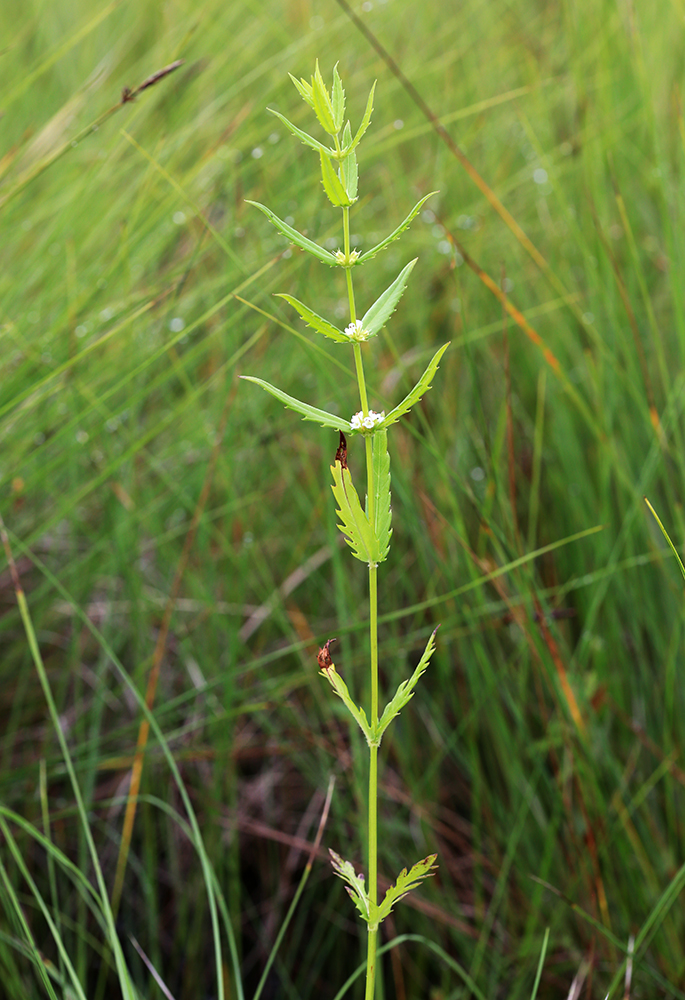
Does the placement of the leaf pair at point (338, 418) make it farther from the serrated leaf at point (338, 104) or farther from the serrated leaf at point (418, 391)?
the serrated leaf at point (338, 104)

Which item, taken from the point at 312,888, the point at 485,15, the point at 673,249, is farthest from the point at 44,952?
the point at 485,15

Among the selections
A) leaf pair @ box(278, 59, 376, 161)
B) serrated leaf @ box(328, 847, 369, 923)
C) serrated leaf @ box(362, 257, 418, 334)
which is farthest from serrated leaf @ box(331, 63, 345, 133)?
serrated leaf @ box(328, 847, 369, 923)

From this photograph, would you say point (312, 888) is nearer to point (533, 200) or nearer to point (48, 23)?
point (533, 200)

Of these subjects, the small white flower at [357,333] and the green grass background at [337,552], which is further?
the green grass background at [337,552]

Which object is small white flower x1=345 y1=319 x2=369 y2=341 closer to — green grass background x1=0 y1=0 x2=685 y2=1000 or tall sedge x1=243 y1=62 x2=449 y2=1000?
tall sedge x1=243 y1=62 x2=449 y2=1000

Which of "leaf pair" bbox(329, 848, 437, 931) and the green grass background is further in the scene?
the green grass background

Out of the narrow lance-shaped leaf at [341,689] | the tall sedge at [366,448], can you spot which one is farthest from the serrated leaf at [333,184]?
the narrow lance-shaped leaf at [341,689]
